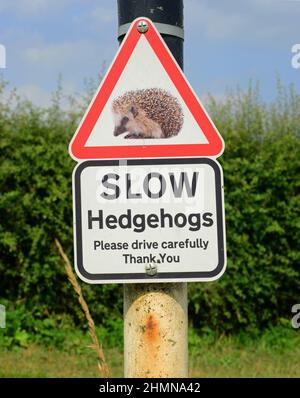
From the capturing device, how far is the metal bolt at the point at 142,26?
2285 mm

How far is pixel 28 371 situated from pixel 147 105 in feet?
16.2

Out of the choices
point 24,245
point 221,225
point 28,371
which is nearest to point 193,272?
point 221,225

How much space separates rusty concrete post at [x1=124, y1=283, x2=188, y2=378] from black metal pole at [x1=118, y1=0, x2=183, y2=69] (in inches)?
31.8

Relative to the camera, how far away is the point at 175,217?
221 cm

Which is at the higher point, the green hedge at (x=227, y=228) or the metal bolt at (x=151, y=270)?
the green hedge at (x=227, y=228)

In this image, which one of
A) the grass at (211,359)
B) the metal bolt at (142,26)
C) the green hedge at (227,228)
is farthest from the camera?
the green hedge at (227,228)

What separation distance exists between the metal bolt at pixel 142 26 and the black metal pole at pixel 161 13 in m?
0.02

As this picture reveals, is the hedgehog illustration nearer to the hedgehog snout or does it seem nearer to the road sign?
the hedgehog snout

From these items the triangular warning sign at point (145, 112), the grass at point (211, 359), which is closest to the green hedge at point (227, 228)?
the grass at point (211, 359)

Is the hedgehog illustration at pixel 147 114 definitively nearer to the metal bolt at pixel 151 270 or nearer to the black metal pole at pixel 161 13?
the black metal pole at pixel 161 13

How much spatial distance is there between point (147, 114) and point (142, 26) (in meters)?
0.31

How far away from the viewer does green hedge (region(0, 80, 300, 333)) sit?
787cm

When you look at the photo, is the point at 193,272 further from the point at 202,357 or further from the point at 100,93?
the point at 202,357

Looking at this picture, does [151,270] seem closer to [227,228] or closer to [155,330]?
[155,330]
